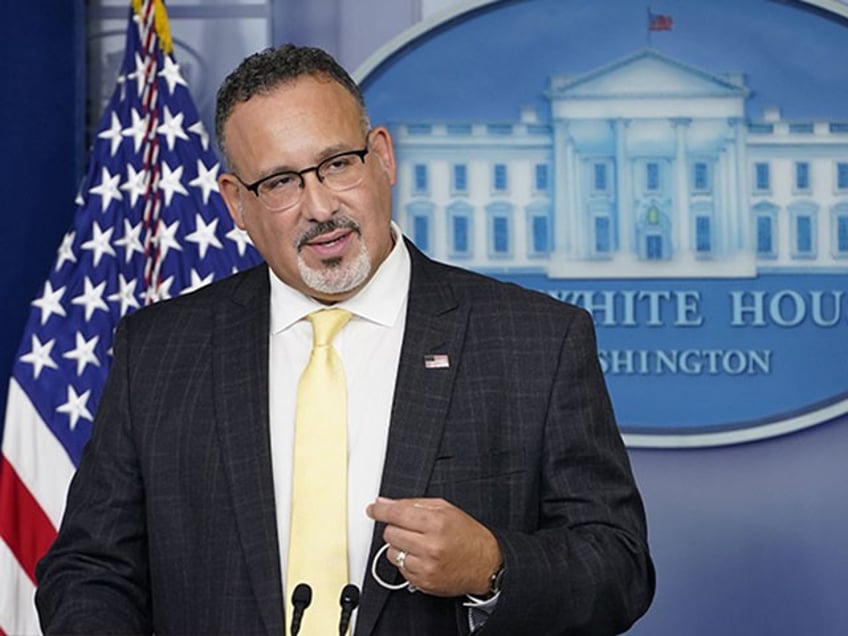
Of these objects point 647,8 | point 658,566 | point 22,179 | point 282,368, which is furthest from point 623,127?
point 282,368

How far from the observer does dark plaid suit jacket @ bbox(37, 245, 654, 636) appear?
1.73 m

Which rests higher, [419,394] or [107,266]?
[107,266]

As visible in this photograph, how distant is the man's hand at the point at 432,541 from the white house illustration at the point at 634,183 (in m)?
1.75

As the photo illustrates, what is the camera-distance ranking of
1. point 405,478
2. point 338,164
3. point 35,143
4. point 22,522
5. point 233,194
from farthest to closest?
point 35,143 < point 22,522 < point 233,194 < point 338,164 < point 405,478

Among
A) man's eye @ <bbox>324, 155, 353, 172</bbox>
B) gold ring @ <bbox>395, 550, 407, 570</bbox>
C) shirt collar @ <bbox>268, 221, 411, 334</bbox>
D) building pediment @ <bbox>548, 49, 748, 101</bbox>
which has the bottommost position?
gold ring @ <bbox>395, 550, 407, 570</bbox>

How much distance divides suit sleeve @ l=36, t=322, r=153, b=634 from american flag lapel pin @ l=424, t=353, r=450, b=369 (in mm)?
399

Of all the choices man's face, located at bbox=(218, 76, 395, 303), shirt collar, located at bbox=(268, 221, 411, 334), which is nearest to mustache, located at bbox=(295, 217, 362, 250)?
man's face, located at bbox=(218, 76, 395, 303)

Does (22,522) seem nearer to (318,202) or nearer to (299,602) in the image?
(318,202)

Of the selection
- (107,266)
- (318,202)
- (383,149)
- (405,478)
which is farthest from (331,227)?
(107,266)

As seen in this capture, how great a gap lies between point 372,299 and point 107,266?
1391 mm

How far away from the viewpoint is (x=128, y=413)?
1907 millimetres

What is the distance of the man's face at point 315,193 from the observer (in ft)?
5.99

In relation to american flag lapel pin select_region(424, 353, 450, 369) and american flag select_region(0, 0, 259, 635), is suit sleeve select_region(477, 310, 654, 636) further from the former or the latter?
american flag select_region(0, 0, 259, 635)

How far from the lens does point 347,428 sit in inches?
71.1
